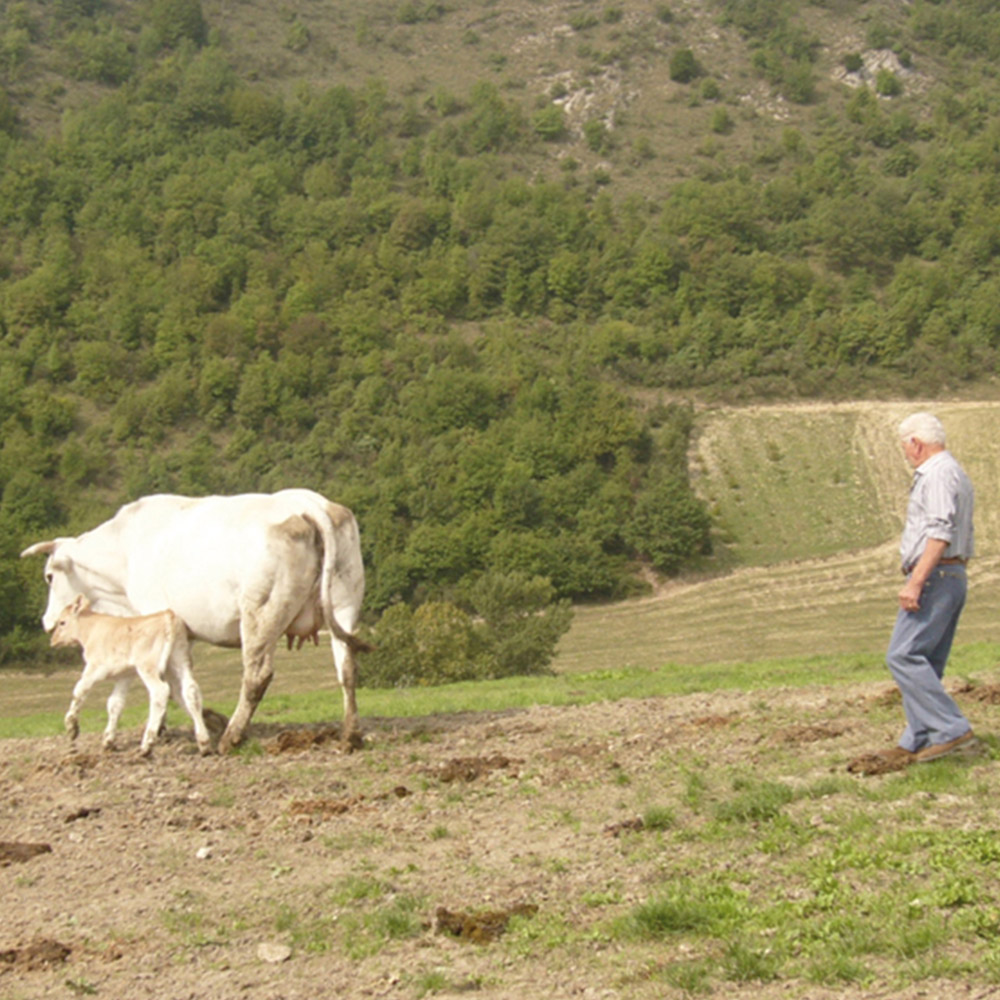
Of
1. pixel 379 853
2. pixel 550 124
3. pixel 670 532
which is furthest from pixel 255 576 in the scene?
pixel 550 124

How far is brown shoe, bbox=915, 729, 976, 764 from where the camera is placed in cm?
1098

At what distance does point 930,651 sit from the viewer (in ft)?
36.3

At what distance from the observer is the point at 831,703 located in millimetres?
16078

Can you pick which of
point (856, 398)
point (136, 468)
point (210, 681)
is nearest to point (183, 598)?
point (210, 681)

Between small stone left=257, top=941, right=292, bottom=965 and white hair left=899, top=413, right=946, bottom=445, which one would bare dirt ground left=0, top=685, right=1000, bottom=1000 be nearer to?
small stone left=257, top=941, right=292, bottom=965

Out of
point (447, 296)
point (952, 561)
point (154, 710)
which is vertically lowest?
point (447, 296)

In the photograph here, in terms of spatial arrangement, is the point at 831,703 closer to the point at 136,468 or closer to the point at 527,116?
the point at 136,468

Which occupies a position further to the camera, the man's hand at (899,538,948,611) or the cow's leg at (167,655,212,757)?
the cow's leg at (167,655,212,757)

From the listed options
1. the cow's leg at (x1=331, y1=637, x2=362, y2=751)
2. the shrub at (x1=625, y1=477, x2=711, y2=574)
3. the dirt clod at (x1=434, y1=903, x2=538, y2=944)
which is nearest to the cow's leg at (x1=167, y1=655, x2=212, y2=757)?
the cow's leg at (x1=331, y1=637, x2=362, y2=751)

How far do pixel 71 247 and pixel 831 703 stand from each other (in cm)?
14468

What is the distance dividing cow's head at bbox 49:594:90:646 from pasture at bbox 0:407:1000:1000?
1363 millimetres

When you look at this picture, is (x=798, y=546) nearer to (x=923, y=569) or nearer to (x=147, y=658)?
(x=147, y=658)

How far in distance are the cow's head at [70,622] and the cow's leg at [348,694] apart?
315 cm

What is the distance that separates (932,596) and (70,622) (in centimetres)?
1010
